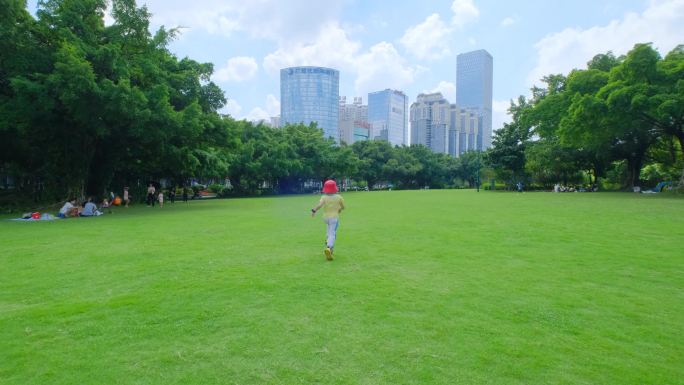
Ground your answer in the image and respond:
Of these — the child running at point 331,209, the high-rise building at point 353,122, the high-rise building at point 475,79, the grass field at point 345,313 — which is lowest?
the grass field at point 345,313

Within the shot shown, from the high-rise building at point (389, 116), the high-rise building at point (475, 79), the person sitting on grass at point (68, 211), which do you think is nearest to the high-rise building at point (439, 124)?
the high-rise building at point (389, 116)

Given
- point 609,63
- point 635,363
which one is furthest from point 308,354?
point 609,63

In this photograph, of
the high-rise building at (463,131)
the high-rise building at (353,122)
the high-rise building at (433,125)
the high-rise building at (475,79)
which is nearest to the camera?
the high-rise building at (353,122)

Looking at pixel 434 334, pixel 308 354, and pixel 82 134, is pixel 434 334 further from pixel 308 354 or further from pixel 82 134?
pixel 82 134

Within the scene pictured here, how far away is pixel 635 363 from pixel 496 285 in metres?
2.35

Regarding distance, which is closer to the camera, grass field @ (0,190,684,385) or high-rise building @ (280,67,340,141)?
grass field @ (0,190,684,385)

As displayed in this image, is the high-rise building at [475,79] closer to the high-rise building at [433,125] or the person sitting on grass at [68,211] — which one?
the high-rise building at [433,125]

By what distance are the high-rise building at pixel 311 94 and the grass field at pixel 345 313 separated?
72949mm

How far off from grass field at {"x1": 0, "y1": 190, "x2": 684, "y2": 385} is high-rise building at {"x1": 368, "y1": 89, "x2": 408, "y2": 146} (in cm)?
10623

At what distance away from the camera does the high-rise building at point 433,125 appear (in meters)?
107

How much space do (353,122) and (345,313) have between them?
9440 centimetres

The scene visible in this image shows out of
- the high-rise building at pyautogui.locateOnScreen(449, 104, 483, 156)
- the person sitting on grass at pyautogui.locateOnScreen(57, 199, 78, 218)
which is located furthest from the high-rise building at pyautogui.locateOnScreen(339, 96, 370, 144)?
the person sitting on grass at pyautogui.locateOnScreen(57, 199, 78, 218)

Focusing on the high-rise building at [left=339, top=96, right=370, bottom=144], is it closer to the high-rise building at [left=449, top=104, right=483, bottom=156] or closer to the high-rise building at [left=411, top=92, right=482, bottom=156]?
the high-rise building at [left=411, top=92, right=482, bottom=156]

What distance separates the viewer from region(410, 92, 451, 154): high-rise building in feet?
352
